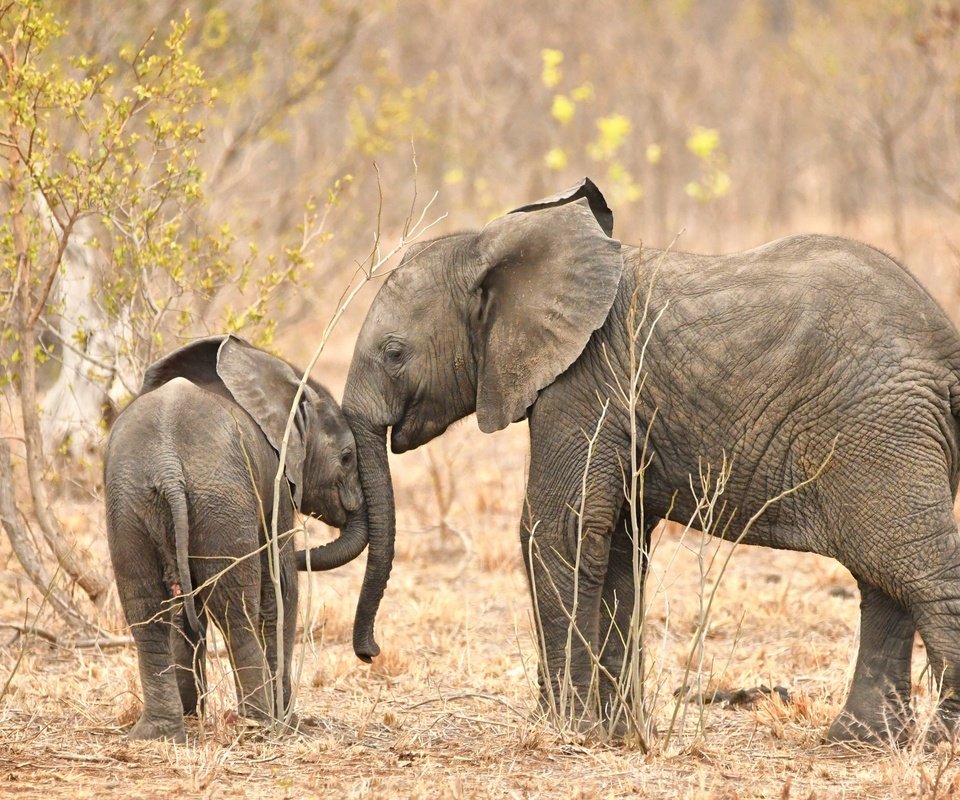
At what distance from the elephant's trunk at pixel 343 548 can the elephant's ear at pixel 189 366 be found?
0.80 metres

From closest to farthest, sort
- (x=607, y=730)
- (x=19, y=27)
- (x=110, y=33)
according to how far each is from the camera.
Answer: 1. (x=607, y=730)
2. (x=19, y=27)
3. (x=110, y=33)

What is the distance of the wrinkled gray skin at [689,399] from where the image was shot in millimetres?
5414

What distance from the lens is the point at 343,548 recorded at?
6113mm

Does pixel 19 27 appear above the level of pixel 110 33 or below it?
below

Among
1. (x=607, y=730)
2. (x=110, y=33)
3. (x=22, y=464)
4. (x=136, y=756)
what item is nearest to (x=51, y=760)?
(x=136, y=756)

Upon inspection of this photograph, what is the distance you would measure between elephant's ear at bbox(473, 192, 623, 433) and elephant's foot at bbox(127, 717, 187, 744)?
161 centimetres

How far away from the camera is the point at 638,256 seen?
6027 millimetres

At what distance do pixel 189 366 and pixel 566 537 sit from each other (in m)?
1.62

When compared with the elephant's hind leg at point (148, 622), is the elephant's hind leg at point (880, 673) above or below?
below

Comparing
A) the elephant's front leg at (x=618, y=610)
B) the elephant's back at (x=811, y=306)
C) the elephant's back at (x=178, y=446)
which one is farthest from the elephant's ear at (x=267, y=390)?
the elephant's back at (x=811, y=306)

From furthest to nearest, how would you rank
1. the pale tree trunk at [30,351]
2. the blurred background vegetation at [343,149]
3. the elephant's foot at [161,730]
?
the blurred background vegetation at [343,149], the pale tree trunk at [30,351], the elephant's foot at [161,730]

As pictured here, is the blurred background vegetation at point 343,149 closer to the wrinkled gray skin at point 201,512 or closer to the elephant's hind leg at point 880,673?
the wrinkled gray skin at point 201,512

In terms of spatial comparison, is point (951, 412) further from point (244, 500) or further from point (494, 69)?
point (494, 69)

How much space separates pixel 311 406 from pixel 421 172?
13.8 meters
